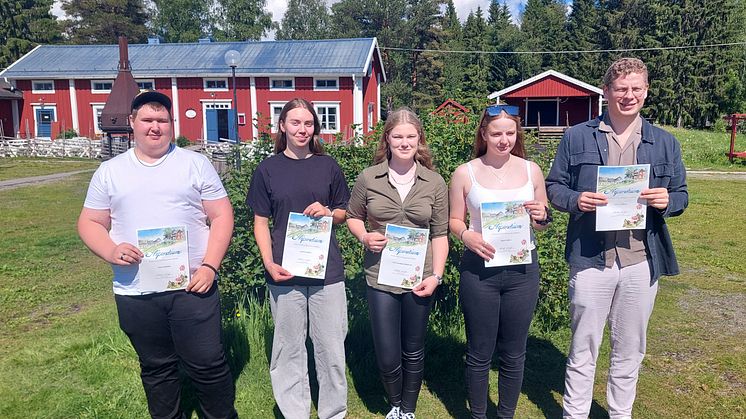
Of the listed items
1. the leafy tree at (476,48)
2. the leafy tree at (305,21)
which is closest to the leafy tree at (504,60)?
the leafy tree at (476,48)

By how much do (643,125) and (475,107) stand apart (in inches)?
76.1

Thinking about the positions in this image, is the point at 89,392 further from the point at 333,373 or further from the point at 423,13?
the point at 423,13

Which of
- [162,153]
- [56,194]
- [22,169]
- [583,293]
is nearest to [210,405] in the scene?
[162,153]

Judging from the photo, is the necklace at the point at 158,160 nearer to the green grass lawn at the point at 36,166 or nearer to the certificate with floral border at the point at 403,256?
the certificate with floral border at the point at 403,256

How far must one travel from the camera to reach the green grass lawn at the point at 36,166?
64.1 ft

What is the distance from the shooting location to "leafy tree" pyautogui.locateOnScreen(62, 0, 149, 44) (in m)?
56.2

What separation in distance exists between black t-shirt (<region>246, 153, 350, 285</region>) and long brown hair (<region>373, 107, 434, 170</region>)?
32 cm

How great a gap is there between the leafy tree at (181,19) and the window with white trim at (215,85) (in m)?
30.2

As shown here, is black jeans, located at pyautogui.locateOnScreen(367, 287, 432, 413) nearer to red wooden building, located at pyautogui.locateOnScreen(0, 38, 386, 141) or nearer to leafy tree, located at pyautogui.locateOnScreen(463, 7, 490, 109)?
red wooden building, located at pyautogui.locateOnScreen(0, 38, 386, 141)

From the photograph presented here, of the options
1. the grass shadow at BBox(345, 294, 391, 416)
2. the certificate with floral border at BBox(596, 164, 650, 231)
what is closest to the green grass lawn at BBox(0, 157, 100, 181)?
the grass shadow at BBox(345, 294, 391, 416)

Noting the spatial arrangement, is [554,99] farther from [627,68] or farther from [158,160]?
[158,160]

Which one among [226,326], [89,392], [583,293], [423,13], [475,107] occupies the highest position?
[423,13]

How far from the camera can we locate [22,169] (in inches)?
824

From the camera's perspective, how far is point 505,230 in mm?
3000
